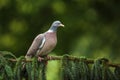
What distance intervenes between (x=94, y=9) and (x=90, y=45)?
1.08 m

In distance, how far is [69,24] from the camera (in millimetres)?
10281

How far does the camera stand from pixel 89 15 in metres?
10.0

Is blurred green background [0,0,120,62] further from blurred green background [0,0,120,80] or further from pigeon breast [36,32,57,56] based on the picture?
pigeon breast [36,32,57,56]

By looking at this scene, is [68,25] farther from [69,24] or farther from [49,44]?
[49,44]

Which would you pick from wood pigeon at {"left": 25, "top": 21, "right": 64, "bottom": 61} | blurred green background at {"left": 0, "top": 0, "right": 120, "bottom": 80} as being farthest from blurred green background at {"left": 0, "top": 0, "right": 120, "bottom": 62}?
wood pigeon at {"left": 25, "top": 21, "right": 64, "bottom": 61}

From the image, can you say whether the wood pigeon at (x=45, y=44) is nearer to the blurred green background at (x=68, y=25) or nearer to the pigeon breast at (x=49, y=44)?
the pigeon breast at (x=49, y=44)

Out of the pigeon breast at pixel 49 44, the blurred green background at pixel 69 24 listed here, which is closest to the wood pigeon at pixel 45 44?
the pigeon breast at pixel 49 44

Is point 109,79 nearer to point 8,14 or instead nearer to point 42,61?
point 42,61

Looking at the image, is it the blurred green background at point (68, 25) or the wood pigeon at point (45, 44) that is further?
the blurred green background at point (68, 25)

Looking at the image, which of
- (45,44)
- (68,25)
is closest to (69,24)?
(68,25)

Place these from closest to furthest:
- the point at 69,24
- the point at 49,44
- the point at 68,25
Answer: the point at 49,44, the point at 69,24, the point at 68,25

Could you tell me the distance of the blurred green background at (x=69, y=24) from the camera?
9.38 m

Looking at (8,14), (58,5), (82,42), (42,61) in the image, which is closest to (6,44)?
(8,14)

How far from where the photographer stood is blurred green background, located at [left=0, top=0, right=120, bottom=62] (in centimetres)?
938
